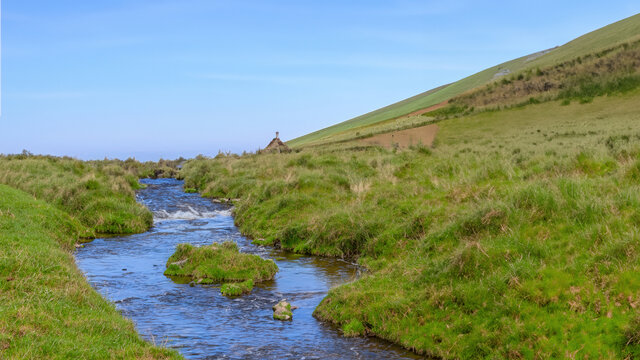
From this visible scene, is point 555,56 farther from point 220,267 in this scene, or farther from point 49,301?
point 49,301

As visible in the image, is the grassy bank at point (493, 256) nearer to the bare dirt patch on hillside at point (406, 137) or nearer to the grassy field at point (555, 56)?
the bare dirt patch on hillside at point (406, 137)

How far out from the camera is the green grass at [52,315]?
24.4ft

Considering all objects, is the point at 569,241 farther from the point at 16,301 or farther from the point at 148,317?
the point at 16,301

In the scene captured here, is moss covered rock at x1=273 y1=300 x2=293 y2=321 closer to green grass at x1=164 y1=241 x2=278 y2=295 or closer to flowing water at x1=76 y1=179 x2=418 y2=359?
flowing water at x1=76 y1=179 x2=418 y2=359

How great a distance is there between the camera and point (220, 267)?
15.4 meters

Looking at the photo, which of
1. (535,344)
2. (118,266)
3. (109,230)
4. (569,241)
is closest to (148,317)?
(118,266)

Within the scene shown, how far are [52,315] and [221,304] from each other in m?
5.00

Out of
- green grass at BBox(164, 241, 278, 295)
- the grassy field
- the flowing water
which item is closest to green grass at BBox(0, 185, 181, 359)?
the flowing water

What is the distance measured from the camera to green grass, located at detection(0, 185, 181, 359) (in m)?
7.45

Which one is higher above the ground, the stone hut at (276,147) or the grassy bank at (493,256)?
the stone hut at (276,147)

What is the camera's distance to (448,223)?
46.7 feet

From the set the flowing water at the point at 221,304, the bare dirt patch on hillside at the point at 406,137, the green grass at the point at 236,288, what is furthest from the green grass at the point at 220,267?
the bare dirt patch on hillside at the point at 406,137

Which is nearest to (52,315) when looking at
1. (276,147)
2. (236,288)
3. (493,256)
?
(236,288)

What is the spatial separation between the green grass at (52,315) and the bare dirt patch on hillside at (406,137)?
4371cm
